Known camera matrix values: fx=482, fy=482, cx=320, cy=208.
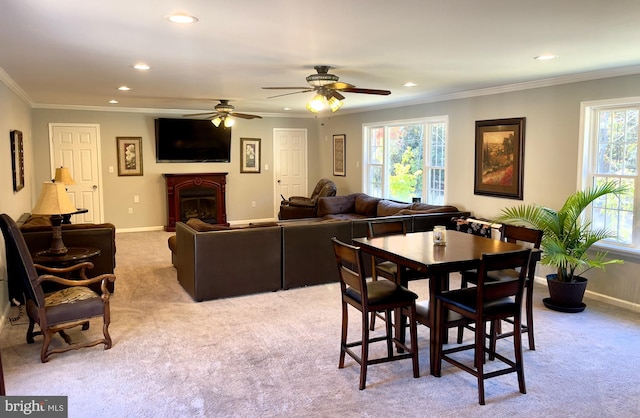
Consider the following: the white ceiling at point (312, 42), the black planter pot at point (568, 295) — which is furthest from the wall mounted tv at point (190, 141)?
the black planter pot at point (568, 295)

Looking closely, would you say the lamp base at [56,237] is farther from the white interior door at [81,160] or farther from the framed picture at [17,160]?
the white interior door at [81,160]

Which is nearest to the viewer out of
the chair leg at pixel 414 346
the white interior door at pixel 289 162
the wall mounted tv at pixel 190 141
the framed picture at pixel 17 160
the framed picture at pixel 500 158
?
the chair leg at pixel 414 346

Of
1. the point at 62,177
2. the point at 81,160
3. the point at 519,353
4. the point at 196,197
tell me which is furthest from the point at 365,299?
the point at 81,160

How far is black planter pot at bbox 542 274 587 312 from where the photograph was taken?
4.72 m

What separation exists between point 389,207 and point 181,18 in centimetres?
547

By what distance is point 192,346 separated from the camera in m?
3.93

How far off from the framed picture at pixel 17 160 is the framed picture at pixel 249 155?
4637 millimetres

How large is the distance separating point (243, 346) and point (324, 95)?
2516 millimetres

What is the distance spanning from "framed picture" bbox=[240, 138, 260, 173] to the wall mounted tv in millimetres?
349

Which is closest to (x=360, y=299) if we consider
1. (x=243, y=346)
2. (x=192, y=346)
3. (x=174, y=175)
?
(x=243, y=346)

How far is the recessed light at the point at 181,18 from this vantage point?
117 inches

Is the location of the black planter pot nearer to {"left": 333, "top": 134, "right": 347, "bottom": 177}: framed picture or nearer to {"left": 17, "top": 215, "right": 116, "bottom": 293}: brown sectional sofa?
{"left": 17, "top": 215, "right": 116, "bottom": 293}: brown sectional sofa

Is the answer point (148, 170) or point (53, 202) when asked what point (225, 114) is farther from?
point (53, 202)

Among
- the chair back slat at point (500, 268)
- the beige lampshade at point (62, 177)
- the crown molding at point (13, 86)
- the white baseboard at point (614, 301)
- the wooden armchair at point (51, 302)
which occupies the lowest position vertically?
the white baseboard at point (614, 301)
